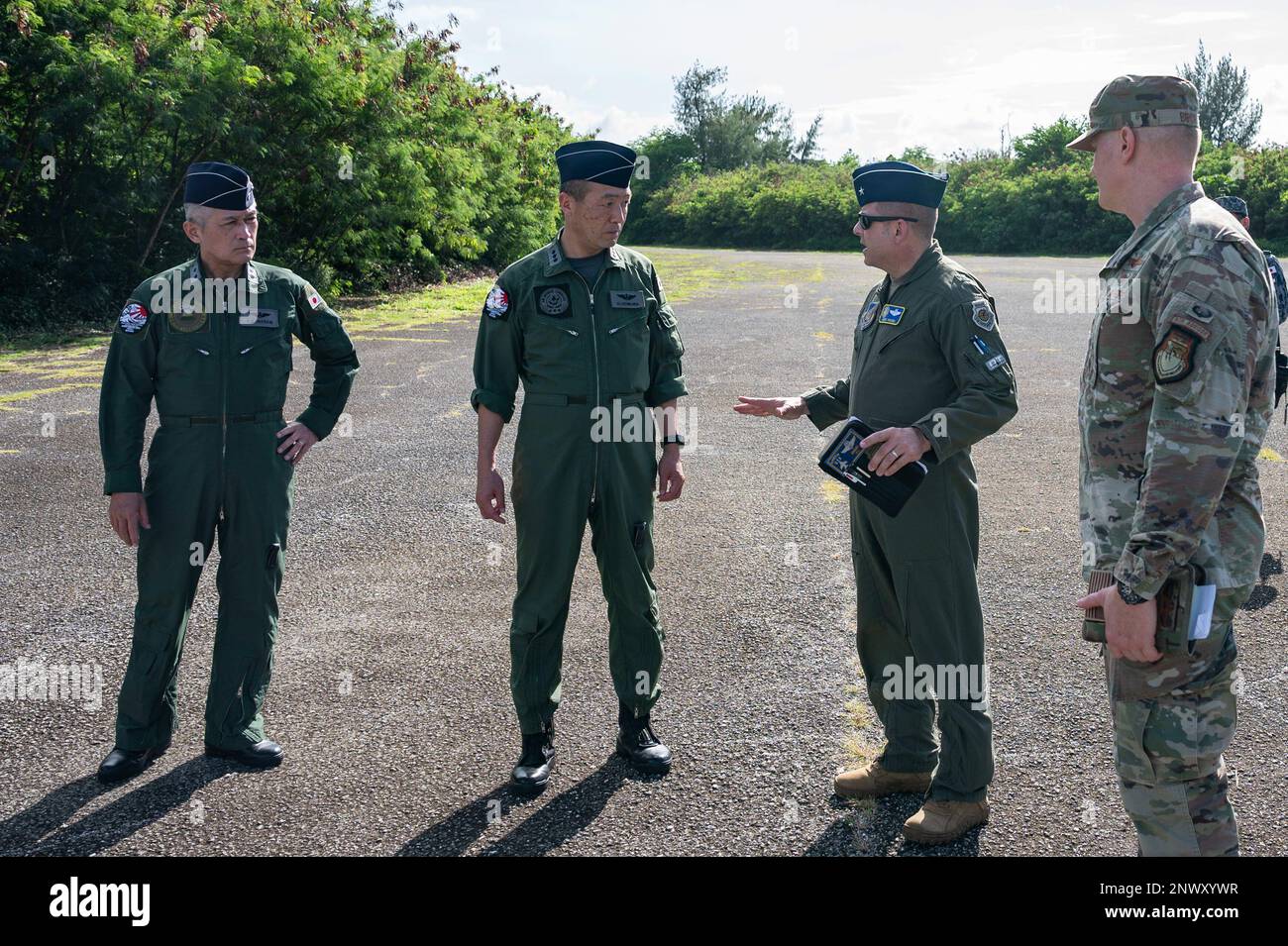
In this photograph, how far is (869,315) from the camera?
3779mm

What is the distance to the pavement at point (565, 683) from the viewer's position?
139 inches

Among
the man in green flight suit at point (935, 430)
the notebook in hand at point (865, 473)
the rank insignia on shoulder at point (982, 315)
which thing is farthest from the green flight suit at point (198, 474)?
the rank insignia on shoulder at point (982, 315)

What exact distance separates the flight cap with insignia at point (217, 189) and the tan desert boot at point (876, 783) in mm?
2951

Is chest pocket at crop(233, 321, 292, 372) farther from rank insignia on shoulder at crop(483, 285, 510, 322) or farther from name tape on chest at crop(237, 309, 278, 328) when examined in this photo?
rank insignia on shoulder at crop(483, 285, 510, 322)

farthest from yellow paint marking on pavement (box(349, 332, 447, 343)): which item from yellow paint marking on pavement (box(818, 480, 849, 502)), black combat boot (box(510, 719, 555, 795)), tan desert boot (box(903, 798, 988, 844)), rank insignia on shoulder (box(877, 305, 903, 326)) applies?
tan desert boot (box(903, 798, 988, 844))

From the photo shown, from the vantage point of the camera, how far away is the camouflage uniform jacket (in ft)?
7.81

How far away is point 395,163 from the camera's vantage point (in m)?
20.0

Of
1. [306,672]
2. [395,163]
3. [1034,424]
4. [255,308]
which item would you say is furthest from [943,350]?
[395,163]

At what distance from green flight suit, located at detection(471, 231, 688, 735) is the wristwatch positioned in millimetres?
1850

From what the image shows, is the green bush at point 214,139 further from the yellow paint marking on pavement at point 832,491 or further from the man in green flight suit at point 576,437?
the man in green flight suit at point 576,437

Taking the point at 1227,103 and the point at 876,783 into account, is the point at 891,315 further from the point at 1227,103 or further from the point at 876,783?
the point at 1227,103
